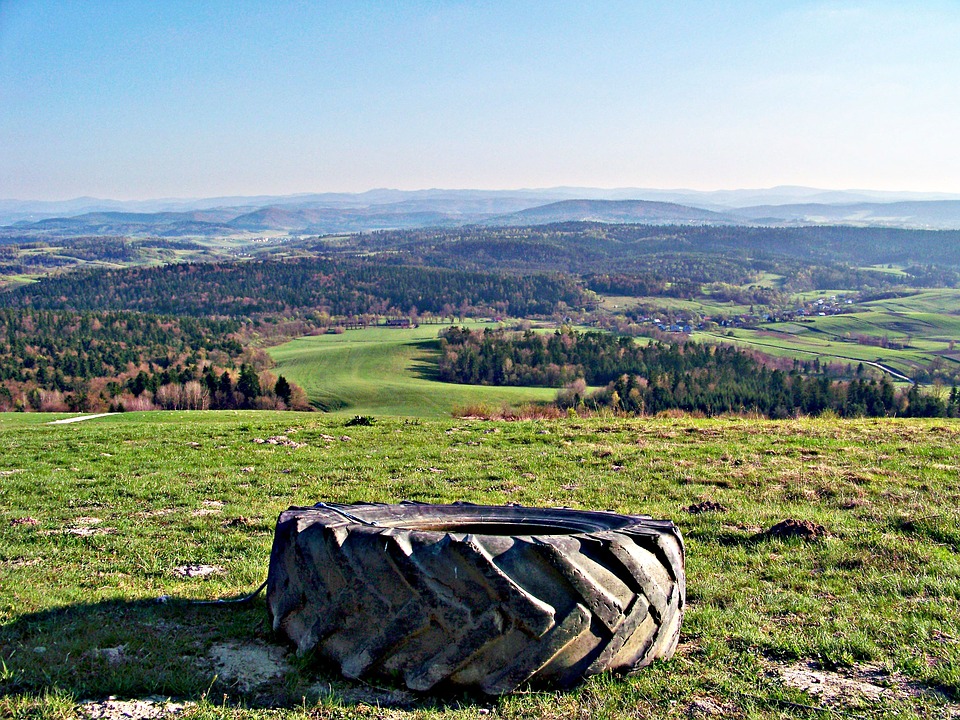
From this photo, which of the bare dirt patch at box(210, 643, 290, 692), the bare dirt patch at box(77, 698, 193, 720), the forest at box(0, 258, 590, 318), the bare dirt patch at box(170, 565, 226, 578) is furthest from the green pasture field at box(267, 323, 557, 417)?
the bare dirt patch at box(77, 698, 193, 720)

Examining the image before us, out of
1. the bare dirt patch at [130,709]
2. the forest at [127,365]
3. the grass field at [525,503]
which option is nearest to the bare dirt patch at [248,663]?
the grass field at [525,503]

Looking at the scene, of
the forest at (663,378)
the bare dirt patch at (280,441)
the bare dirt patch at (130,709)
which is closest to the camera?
the bare dirt patch at (130,709)

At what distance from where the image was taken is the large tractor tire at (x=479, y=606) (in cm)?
484

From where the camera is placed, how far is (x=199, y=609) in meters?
6.32

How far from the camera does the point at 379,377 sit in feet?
267

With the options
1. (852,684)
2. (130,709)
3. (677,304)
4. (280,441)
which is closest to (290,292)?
(677,304)

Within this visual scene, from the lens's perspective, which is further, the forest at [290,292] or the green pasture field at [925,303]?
the forest at [290,292]

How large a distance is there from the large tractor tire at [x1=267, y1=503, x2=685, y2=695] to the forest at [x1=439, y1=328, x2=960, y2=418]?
4410cm

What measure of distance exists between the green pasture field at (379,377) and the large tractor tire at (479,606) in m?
38.5

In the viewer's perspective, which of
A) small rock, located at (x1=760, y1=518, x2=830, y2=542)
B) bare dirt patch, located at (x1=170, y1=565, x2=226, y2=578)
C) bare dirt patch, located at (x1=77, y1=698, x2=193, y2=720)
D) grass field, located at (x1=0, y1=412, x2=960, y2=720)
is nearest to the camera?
bare dirt patch, located at (x1=77, y1=698, x2=193, y2=720)

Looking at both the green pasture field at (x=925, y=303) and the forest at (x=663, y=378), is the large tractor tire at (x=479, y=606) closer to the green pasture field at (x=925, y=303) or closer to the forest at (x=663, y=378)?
the forest at (x=663, y=378)

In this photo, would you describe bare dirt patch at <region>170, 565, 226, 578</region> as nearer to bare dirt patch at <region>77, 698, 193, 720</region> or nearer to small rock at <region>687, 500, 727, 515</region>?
bare dirt patch at <region>77, 698, 193, 720</region>

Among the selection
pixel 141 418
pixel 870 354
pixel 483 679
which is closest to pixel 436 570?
pixel 483 679

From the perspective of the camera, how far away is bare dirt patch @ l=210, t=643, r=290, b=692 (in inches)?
195
